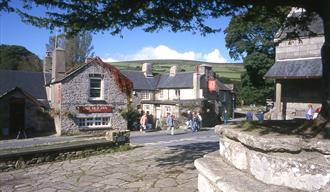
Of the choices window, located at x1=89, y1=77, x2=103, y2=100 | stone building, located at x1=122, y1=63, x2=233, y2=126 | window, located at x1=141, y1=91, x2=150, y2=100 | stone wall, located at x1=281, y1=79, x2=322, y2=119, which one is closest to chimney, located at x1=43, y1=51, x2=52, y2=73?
window, located at x1=89, y1=77, x2=103, y2=100

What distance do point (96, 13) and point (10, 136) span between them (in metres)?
25.9

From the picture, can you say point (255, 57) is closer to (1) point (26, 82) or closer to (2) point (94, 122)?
(2) point (94, 122)

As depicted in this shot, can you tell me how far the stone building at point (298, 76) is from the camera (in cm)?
1430

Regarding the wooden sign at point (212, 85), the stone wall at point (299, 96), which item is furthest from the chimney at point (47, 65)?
the stone wall at point (299, 96)

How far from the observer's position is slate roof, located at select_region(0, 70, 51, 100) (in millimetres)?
33500

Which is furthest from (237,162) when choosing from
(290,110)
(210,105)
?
(210,105)

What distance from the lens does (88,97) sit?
1250 inches

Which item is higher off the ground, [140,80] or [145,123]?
[140,80]

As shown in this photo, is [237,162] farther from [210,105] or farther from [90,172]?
[210,105]

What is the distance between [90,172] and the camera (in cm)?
846

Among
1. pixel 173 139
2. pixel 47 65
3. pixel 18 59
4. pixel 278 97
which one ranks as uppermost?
pixel 18 59

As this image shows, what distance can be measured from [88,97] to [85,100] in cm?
42

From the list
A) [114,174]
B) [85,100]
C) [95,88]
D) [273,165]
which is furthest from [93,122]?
[273,165]

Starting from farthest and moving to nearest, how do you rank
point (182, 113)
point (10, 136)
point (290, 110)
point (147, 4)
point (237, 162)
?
point (182, 113) < point (10, 136) < point (290, 110) < point (147, 4) < point (237, 162)
